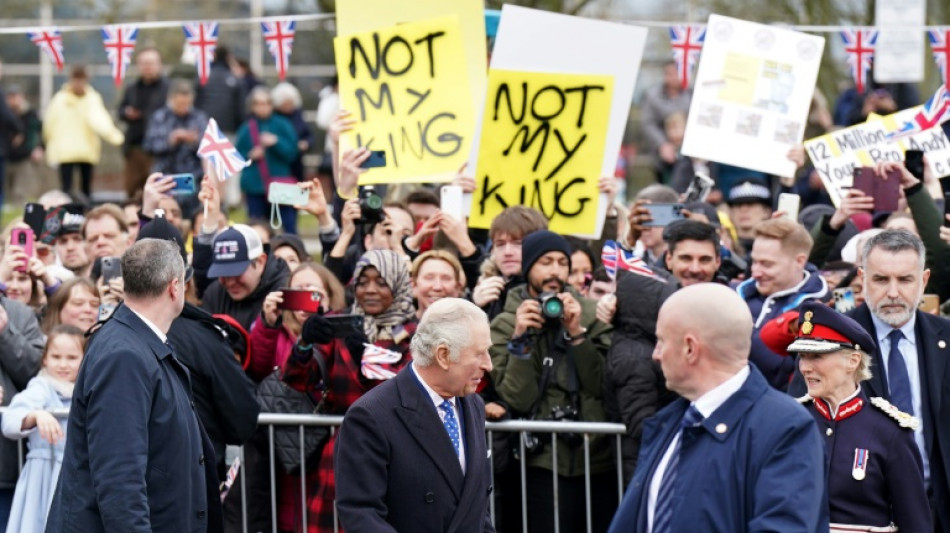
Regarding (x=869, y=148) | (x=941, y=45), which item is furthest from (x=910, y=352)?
(x=941, y=45)

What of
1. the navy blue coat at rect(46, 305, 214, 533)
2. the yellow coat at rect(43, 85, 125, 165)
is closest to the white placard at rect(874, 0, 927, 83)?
the navy blue coat at rect(46, 305, 214, 533)

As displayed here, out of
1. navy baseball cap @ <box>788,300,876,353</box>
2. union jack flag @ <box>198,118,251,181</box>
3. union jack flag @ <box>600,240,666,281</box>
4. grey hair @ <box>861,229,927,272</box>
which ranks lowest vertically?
navy baseball cap @ <box>788,300,876,353</box>

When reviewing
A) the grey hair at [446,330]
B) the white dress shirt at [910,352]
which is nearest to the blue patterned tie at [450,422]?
the grey hair at [446,330]

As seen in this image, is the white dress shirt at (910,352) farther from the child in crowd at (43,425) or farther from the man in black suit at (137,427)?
the child in crowd at (43,425)

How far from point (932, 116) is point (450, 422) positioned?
4594 mm

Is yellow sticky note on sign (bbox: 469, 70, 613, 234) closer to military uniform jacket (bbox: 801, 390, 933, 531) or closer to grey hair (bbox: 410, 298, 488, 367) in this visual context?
military uniform jacket (bbox: 801, 390, 933, 531)

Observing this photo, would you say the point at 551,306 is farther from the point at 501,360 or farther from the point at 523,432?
the point at 523,432

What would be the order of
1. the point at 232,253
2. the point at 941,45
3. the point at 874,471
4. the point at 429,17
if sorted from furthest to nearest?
the point at 941,45
the point at 429,17
the point at 232,253
the point at 874,471

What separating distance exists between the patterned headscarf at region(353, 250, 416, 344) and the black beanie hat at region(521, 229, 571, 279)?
0.62m

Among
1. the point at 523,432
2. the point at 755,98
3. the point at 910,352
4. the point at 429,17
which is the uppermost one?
the point at 429,17

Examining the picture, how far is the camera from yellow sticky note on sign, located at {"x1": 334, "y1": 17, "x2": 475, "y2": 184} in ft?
33.3

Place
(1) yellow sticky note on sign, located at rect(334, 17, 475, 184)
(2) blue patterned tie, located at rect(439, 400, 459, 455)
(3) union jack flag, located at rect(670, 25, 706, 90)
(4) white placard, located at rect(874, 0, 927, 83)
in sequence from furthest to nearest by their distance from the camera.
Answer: (4) white placard, located at rect(874, 0, 927, 83) → (3) union jack flag, located at rect(670, 25, 706, 90) → (1) yellow sticky note on sign, located at rect(334, 17, 475, 184) → (2) blue patterned tie, located at rect(439, 400, 459, 455)

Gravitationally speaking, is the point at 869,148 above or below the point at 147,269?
above

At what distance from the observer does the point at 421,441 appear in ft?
20.8
